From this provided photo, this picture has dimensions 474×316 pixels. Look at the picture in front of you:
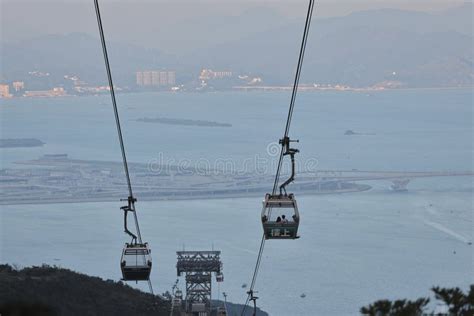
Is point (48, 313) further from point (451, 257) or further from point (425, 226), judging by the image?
point (425, 226)

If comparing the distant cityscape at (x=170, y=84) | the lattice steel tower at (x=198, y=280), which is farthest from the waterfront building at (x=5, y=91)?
the lattice steel tower at (x=198, y=280)

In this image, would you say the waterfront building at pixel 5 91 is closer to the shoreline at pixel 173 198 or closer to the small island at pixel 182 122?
the small island at pixel 182 122

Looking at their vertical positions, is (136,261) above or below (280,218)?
below

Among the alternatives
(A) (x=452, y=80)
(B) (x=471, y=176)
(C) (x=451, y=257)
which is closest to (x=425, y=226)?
(C) (x=451, y=257)

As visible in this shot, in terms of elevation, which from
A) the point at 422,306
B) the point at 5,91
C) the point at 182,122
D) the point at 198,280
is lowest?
the point at 422,306

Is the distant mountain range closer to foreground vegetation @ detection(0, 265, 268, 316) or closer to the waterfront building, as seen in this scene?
the waterfront building

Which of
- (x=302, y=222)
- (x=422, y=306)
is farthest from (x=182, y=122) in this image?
(x=422, y=306)

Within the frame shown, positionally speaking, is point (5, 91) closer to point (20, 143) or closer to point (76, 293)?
point (20, 143)
